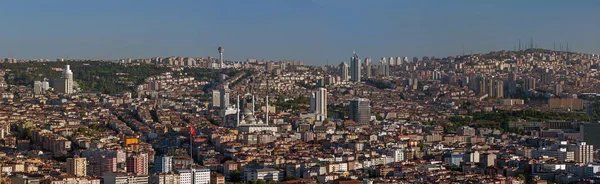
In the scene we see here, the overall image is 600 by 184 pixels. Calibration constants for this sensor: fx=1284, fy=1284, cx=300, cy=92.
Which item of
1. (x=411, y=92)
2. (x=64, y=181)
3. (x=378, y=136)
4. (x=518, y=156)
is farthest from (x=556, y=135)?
(x=411, y=92)

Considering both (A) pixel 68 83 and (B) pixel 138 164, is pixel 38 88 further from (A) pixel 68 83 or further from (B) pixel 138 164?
(B) pixel 138 164

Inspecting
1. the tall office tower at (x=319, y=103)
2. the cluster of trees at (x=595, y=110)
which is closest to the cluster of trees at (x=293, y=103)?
the tall office tower at (x=319, y=103)

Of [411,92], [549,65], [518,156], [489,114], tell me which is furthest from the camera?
[549,65]

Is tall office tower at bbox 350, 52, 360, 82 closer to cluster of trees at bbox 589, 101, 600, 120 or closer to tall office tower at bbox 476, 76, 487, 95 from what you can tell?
tall office tower at bbox 476, 76, 487, 95

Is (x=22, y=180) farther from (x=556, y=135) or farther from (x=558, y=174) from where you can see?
(x=556, y=135)

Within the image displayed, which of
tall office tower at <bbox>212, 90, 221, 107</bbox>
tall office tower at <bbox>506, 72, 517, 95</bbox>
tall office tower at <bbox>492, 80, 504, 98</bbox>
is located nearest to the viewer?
tall office tower at <bbox>212, 90, 221, 107</bbox>

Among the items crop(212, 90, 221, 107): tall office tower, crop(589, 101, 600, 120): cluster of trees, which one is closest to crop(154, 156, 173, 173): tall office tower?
crop(589, 101, 600, 120): cluster of trees
